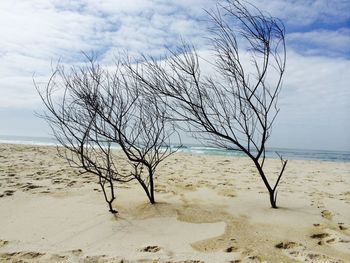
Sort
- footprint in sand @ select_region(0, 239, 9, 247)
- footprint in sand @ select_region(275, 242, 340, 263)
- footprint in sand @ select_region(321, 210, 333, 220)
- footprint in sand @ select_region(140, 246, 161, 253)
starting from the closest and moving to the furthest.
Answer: footprint in sand @ select_region(275, 242, 340, 263), footprint in sand @ select_region(140, 246, 161, 253), footprint in sand @ select_region(0, 239, 9, 247), footprint in sand @ select_region(321, 210, 333, 220)

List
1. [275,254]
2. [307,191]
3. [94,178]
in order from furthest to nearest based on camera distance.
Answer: [94,178], [307,191], [275,254]

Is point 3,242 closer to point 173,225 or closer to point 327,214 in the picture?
point 173,225

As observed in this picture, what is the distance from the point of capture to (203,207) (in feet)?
17.5

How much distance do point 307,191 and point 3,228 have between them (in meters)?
5.69

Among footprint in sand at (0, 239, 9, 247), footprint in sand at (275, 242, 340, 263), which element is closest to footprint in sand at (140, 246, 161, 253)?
footprint in sand at (275, 242, 340, 263)

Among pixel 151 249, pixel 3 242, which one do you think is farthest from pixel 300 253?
pixel 3 242

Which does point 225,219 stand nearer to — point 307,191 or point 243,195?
point 243,195

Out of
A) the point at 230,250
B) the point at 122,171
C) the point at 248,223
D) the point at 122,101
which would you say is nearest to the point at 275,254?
the point at 230,250

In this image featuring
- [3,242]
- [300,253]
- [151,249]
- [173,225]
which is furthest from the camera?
[173,225]

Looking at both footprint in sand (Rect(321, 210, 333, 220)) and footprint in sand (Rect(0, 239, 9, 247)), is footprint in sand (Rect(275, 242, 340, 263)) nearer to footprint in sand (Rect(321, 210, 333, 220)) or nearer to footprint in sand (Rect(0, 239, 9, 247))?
footprint in sand (Rect(321, 210, 333, 220))

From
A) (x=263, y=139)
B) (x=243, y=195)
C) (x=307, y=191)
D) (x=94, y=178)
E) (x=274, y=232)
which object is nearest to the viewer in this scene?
(x=274, y=232)

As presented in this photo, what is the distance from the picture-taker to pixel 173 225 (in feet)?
15.0

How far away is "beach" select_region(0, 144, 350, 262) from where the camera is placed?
369 centimetres

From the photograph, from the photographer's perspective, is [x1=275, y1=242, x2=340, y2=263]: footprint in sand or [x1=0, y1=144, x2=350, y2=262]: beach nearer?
[x1=275, y1=242, x2=340, y2=263]: footprint in sand
